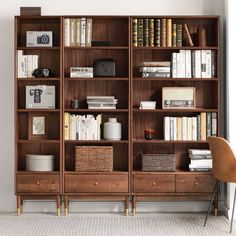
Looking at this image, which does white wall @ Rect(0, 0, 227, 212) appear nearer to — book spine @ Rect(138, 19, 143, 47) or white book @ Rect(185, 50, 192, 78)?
book spine @ Rect(138, 19, 143, 47)

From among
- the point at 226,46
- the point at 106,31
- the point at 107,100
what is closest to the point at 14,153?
the point at 107,100

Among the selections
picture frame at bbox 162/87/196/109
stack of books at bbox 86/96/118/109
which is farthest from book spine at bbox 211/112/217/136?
stack of books at bbox 86/96/118/109

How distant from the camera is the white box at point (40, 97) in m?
5.64

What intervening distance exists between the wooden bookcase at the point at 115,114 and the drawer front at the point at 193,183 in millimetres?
10

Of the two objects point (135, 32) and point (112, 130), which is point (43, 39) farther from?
point (112, 130)

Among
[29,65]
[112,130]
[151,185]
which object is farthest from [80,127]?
[151,185]

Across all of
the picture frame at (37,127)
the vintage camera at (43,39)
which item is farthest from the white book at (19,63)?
the picture frame at (37,127)

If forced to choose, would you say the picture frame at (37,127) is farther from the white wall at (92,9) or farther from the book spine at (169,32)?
the book spine at (169,32)

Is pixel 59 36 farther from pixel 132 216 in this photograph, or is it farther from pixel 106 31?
pixel 132 216

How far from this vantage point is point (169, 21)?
556 centimetres

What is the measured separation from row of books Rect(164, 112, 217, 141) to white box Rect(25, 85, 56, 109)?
1228 mm

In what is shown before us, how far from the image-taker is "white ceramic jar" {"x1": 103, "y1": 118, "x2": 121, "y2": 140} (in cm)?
560

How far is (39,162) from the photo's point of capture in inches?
220

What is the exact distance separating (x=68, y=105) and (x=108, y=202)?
1.14 meters
